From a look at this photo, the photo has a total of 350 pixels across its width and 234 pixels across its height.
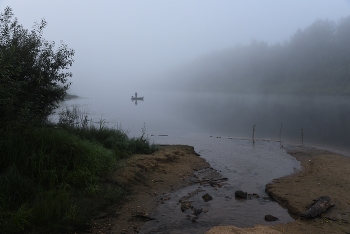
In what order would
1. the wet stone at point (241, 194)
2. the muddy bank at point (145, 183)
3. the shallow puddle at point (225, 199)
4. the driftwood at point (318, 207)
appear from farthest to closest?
1. the wet stone at point (241, 194)
2. the driftwood at point (318, 207)
3. the shallow puddle at point (225, 199)
4. the muddy bank at point (145, 183)

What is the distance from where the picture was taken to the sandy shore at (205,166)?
6684 mm

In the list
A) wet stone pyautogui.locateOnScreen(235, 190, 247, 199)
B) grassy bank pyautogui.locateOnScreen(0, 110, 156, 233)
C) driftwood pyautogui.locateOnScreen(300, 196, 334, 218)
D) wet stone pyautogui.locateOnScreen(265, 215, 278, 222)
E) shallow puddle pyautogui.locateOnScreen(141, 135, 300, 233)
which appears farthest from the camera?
wet stone pyautogui.locateOnScreen(235, 190, 247, 199)

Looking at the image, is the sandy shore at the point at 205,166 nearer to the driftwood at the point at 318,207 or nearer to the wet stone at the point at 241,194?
the driftwood at the point at 318,207

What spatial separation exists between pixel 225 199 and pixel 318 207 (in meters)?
2.52

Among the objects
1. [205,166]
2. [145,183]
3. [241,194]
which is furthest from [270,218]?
[205,166]

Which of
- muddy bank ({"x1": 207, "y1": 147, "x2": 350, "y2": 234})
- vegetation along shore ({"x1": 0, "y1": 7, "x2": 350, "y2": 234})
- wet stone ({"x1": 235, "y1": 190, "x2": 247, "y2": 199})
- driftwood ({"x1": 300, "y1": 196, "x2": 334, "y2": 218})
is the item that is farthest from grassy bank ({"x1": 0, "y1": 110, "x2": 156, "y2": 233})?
driftwood ({"x1": 300, "y1": 196, "x2": 334, "y2": 218})

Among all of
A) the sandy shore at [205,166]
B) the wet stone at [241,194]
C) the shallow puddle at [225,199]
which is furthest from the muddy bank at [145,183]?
the wet stone at [241,194]

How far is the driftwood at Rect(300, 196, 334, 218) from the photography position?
286 inches

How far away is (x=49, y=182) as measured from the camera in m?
7.19

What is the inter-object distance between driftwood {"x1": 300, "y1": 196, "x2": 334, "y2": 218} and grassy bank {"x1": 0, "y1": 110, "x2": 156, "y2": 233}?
16.0ft

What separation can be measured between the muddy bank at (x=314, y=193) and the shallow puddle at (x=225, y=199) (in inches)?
15.1

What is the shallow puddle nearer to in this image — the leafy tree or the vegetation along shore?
the vegetation along shore

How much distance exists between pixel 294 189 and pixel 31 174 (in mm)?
7848

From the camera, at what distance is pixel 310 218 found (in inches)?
285
